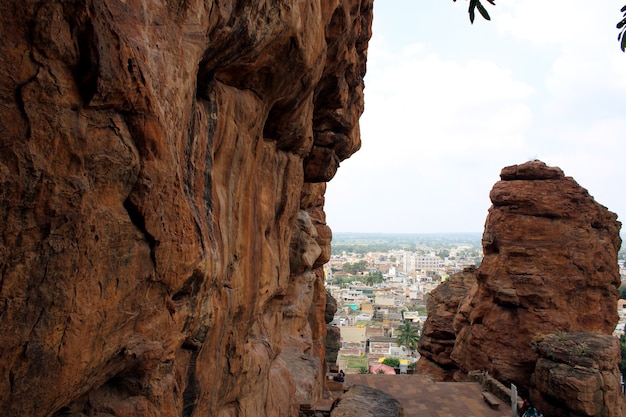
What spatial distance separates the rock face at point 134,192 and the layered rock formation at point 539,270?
17722 millimetres

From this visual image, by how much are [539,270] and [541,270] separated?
0.33 ft

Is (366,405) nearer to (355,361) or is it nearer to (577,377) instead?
(577,377)

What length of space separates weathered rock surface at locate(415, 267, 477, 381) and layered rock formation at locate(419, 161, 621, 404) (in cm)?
560

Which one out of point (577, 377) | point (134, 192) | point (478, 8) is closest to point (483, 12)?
point (478, 8)

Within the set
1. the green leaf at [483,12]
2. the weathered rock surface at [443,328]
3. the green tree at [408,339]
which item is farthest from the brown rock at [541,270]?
the green tree at [408,339]

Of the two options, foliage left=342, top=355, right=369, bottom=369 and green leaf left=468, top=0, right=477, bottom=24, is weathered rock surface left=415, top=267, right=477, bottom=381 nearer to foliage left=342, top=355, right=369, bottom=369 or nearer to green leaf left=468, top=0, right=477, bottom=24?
foliage left=342, top=355, right=369, bottom=369

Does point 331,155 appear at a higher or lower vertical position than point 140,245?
higher

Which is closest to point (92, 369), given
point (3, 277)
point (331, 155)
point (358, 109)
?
point (3, 277)

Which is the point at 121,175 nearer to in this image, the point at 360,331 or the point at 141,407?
the point at 141,407

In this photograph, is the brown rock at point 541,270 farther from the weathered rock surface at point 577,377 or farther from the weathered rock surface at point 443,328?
the weathered rock surface at point 443,328

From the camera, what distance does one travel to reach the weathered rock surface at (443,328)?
30.2m

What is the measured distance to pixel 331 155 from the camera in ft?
53.7

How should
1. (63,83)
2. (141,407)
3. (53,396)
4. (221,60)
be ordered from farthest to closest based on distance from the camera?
1. (221,60)
2. (141,407)
3. (53,396)
4. (63,83)

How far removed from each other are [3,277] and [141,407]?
2.71 metres
